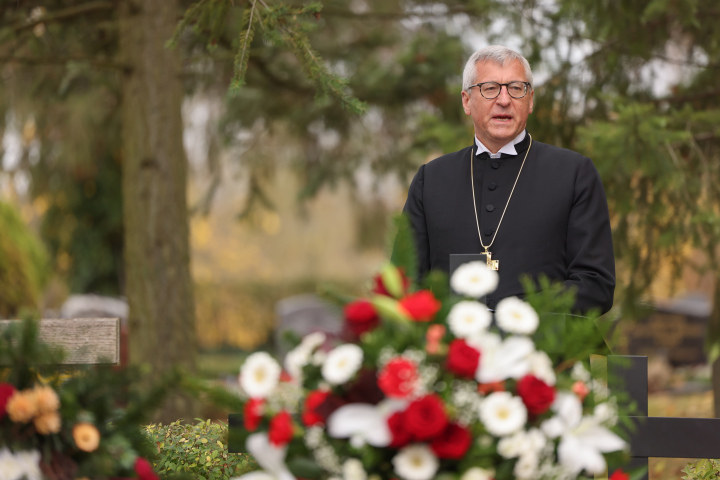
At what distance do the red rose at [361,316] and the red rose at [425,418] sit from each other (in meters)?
0.23

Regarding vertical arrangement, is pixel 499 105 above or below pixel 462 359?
above

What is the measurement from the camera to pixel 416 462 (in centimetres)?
163

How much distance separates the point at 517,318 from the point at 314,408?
49 cm

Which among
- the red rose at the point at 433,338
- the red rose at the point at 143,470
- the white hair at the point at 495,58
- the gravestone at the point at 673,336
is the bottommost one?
the gravestone at the point at 673,336

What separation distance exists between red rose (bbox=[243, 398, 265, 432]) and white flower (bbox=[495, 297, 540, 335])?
574mm

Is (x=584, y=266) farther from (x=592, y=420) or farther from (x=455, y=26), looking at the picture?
(x=455, y=26)

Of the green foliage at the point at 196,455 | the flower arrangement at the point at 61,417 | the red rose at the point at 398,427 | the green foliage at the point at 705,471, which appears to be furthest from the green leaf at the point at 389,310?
the green foliage at the point at 705,471

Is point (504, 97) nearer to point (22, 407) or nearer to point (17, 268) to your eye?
point (22, 407)

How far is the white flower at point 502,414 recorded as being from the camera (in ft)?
5.37

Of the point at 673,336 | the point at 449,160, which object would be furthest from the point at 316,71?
the point at 673,336

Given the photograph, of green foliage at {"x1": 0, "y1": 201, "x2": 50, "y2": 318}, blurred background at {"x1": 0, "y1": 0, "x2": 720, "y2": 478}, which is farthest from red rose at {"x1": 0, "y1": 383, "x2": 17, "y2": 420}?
green foliage at {"x1": 0, "y1": 201, "x2": 50, "y2": 318}

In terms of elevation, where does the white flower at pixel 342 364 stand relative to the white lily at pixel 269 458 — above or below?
above

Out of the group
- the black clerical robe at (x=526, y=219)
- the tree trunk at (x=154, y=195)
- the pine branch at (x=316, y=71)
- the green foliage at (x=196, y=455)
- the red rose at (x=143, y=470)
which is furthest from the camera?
the tree trunk at (x=154, y=195)

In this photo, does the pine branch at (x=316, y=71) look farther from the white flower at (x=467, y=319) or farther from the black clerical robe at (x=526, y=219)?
the white flower at (x=467, y=319)
